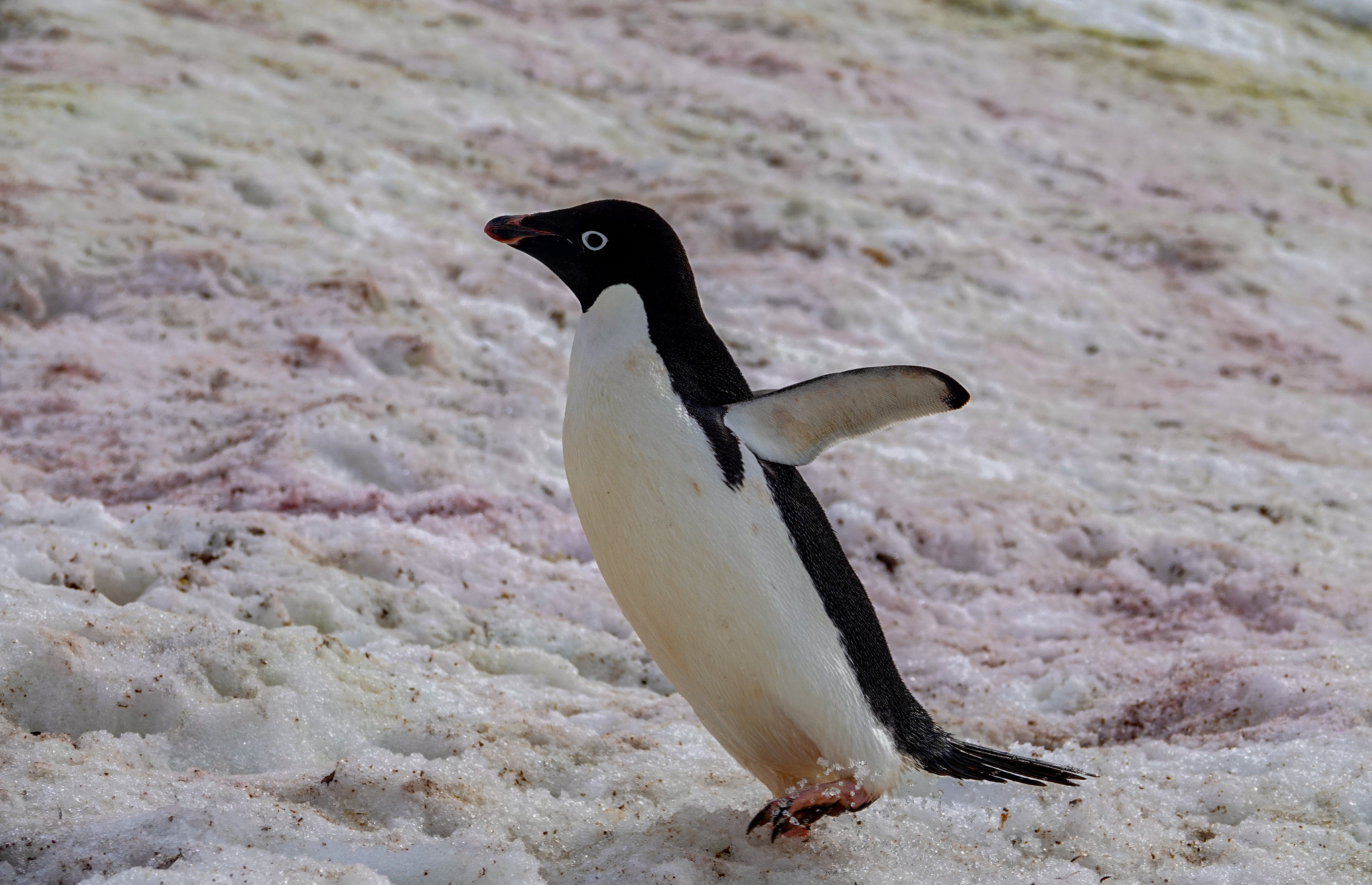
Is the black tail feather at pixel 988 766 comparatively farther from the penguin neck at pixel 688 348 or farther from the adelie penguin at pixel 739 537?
the penguin neck at pixel 688 348

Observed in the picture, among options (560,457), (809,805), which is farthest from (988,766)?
(560,457)

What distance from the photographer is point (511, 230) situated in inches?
119

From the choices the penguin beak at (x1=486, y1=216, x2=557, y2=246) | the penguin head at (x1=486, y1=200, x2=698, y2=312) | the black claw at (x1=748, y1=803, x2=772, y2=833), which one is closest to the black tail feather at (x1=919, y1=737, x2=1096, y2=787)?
the black claw at (x1=748, y1=803, x2=772, y2=833)

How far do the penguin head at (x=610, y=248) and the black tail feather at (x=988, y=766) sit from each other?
1.18 metres

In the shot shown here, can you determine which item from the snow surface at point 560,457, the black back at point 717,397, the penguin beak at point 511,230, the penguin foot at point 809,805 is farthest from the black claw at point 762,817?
the penguin beak at point 511,230

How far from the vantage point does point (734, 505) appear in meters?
2.68

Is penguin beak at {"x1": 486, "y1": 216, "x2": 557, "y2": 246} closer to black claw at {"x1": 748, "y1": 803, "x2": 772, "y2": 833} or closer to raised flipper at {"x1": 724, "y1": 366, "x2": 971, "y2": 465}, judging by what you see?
raised flipper at {"x1": 724, "y1": 366, "x2": 971, "y2": 465}

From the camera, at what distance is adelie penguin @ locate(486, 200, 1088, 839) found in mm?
2646

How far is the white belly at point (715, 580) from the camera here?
104 inches

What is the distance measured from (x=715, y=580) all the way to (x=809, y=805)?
1.62ft

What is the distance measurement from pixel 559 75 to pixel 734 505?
10409mm

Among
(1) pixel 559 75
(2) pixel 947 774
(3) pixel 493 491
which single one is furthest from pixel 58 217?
(1) pixel 559 75

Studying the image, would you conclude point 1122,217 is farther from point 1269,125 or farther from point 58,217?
point 58,217

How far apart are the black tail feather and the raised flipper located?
739 millimetres
